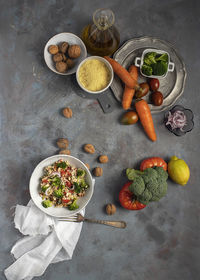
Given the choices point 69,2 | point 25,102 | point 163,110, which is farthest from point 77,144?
point 69,2

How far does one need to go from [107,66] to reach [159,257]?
1.40 meters

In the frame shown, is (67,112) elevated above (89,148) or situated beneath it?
elevated above

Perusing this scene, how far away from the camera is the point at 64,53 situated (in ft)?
6.53

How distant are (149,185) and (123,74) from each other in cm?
77

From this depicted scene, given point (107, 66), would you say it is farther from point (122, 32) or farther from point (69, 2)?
point (69, 2)

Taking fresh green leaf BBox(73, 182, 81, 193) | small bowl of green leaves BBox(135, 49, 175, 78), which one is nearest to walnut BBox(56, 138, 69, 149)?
fresh green leaf BBox(73, 182, 81, 193)

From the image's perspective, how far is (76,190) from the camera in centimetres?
186

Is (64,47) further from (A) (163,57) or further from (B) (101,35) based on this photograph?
(A) (163,57)

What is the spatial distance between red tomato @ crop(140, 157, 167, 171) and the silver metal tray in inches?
13.6

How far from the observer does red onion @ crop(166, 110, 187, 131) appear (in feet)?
6.63

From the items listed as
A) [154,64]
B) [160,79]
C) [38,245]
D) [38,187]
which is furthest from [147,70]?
[38,245]

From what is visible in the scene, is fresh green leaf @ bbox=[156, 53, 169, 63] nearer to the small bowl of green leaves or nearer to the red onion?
the small bowl of green leaves

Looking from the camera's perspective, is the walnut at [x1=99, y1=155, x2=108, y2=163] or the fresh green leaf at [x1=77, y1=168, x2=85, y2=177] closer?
the fresh green leaf at [x1=77, y1=168, x2=85, y2=177]

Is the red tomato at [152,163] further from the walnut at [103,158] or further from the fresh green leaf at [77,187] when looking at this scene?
the fresh green leaf at [77,187]
